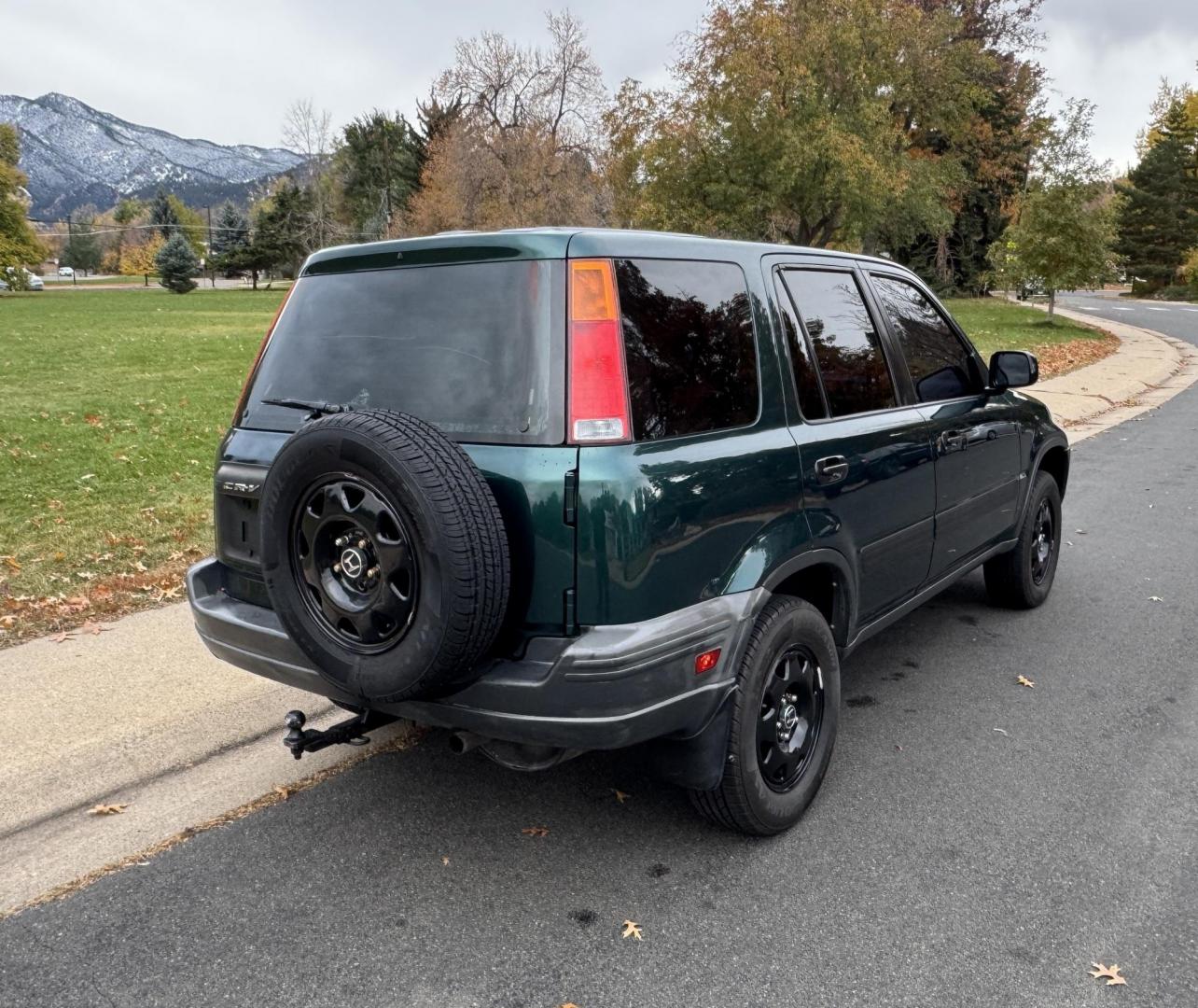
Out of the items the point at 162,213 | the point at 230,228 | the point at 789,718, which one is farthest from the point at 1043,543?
the point at 162,213

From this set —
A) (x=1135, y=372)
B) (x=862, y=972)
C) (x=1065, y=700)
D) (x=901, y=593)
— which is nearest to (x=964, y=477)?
(x=901, y=593)

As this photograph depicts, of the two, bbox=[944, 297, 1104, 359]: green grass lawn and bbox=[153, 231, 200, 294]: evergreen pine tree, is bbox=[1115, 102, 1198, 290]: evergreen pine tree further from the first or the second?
bbox=[153, 231, 200, 294]: evergreen pine tree

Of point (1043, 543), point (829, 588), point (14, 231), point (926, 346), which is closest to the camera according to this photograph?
point (829, 588)

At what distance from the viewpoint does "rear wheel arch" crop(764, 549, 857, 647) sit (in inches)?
123

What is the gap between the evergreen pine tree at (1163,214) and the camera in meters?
63.2

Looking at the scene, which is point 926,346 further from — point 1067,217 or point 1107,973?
point 1067,217

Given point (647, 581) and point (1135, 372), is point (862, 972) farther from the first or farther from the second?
point (1135, 372)

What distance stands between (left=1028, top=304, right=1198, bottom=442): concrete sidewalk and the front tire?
30.5 feet

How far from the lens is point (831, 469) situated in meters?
3.18

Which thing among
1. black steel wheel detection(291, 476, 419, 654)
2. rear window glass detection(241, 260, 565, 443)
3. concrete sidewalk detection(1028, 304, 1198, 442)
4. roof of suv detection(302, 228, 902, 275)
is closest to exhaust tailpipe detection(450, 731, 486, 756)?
black steel wheel detection(291, 476, 419, 654)

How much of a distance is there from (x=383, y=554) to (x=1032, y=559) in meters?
3.99

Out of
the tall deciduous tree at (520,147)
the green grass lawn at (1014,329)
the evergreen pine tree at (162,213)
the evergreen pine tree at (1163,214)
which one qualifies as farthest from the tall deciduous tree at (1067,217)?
the evergreen pine tree at (162,213)

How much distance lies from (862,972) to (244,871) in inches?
70.9

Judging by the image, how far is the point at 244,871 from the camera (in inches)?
114
